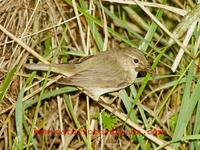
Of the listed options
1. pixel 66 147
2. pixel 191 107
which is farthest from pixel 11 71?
pixel 191 107

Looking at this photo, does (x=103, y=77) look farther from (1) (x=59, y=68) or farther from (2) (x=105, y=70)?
(1) (x=59, y=68)

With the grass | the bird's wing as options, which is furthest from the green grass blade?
the bird's wing

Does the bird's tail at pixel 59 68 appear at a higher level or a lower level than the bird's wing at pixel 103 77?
higher

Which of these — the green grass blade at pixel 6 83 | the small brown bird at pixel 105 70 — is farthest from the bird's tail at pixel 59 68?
the green grass blade at pixel 6 83

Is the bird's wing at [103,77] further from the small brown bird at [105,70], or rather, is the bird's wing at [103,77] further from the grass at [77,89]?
the grass at [77,89]

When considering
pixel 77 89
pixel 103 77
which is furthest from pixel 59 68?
pixel 103 77

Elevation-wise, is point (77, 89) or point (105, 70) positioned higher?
point (105, 70)
